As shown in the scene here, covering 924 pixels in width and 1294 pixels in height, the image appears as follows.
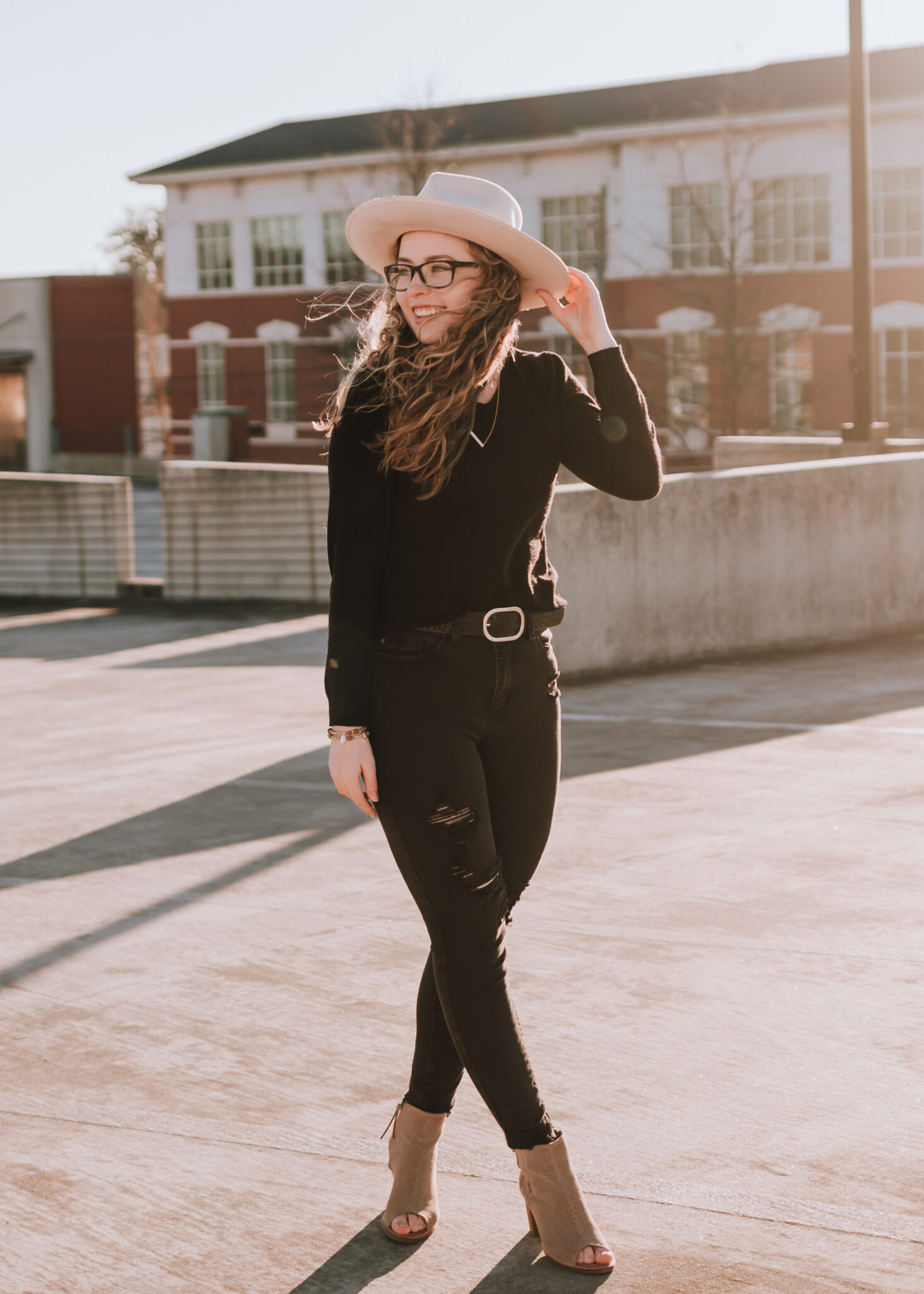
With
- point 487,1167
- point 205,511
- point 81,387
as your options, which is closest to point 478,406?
point 487,1167

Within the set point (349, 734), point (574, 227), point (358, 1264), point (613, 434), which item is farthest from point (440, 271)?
point (574, 227)

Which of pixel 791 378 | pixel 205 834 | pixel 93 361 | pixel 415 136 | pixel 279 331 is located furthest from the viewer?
pixel 93 361

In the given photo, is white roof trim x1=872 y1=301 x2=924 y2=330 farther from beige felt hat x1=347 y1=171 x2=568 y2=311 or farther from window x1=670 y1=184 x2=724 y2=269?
beige felt hat x1=347 y1=171 x2=568 y2=311

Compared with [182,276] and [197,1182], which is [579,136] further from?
[197,1182]

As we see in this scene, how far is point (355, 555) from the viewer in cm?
282

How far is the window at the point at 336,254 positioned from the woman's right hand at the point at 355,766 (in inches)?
1474

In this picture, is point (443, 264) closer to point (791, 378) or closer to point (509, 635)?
point (509, 635)

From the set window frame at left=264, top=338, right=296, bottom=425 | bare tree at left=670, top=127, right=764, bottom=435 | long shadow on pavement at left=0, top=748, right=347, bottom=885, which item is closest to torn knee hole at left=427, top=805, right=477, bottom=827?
long shadow on pavement at left=0, top=748, right=347, bottom=885

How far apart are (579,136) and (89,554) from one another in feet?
76.4

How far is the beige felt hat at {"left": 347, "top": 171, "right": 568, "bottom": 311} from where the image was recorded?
2844mm

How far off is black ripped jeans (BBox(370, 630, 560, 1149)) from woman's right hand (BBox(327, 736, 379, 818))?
0.10 ft

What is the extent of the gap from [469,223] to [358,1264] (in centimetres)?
189

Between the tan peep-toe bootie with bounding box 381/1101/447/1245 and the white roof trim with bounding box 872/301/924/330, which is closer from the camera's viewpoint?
the tan peep-toe bootie with bounding box 381/1101/447/1245

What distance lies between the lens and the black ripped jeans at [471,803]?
9.30ft
